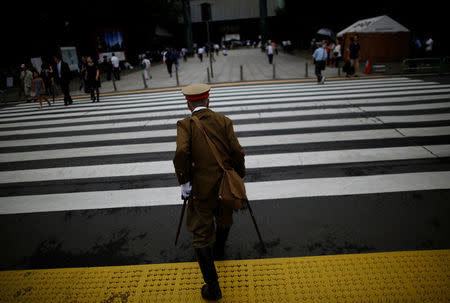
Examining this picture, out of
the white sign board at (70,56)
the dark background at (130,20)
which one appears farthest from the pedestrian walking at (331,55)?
the white sign board at (70,56)

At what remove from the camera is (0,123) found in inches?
358

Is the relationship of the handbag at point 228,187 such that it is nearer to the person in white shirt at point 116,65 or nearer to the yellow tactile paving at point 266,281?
the yellow tactile paving at point 266,281

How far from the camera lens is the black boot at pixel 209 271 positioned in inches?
87.5

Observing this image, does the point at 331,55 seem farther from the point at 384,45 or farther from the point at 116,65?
the point at 116,65

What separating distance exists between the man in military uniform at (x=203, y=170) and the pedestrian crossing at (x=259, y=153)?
1.01 metres

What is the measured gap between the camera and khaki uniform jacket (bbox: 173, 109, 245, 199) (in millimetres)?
2215

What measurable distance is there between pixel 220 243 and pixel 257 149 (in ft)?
9.63

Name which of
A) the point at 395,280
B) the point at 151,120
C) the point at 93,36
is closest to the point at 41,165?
the point at 151,120

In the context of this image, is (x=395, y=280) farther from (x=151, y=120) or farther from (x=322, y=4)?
(x=322, y=4)

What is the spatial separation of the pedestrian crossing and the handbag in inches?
46.5

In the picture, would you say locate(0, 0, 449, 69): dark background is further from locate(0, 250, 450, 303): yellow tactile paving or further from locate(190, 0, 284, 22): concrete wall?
locate(0, 250, 450, 303): yellow tactile paving

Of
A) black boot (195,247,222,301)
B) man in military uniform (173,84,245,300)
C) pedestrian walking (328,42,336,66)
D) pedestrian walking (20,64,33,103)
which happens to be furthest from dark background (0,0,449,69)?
black boot (195,247,222,301)

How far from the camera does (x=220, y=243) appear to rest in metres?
2.73

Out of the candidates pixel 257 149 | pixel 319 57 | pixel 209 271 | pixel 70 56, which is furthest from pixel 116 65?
pixel 209 271
